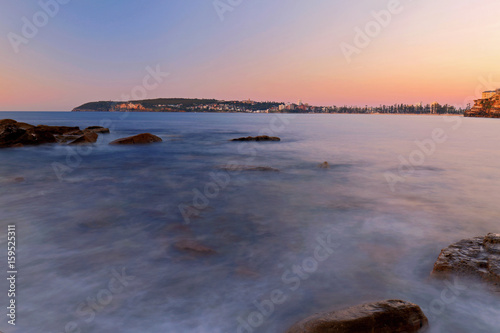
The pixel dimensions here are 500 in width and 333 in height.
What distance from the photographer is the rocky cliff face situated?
362ft

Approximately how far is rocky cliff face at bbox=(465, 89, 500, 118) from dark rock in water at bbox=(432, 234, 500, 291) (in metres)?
138

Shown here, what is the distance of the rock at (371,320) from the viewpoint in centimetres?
305

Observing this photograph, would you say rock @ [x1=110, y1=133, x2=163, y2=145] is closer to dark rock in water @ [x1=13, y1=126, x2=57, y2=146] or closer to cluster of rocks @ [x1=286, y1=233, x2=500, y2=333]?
dark rock in water @ [x1=13, y1=126, x2=57, y2=146]

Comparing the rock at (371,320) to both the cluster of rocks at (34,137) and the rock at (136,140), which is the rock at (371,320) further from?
the cluster of rocks at (34,137)

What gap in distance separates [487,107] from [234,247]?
149594mm

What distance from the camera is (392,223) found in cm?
684

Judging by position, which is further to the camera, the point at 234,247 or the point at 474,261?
the point at 234,247

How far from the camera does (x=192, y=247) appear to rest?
18.5ft

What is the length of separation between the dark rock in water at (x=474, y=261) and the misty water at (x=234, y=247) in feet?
0.68

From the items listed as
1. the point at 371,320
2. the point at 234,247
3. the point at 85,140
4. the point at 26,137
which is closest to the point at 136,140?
the point at 85,140

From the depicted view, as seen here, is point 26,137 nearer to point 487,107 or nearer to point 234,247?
point 234,247

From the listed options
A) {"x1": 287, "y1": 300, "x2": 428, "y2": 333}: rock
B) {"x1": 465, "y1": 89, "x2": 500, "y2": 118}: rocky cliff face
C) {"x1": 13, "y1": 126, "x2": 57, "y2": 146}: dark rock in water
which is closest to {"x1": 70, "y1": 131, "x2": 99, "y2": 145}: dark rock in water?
{"x1": 13, "y1": 126, "x2": 57, "y2": 146}: dark rock in water

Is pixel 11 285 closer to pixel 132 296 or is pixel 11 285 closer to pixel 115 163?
pixel 132 296

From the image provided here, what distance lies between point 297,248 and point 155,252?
2.68 metres
